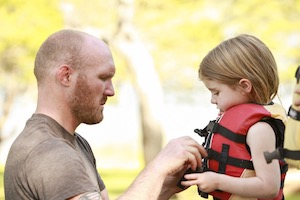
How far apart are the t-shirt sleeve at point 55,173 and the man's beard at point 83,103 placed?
37cm

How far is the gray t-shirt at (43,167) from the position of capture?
334 centimetres

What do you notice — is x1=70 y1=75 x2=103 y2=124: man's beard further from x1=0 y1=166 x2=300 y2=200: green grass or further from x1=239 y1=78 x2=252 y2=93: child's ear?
x1=0 y1=166 x2=300 y2=200: green grass

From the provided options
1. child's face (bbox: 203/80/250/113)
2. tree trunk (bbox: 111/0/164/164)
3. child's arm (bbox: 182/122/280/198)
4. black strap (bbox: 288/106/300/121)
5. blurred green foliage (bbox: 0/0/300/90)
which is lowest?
child's arm (bbox: 182/122/280/198)

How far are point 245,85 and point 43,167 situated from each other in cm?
112

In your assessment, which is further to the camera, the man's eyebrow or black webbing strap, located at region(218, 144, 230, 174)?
black webbing strap, located at region(218, 144, 230, 174)

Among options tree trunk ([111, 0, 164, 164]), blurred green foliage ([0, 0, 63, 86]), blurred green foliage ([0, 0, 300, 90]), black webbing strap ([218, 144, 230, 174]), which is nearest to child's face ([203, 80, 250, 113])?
black webbing strap ([218, 144, 230, 174])

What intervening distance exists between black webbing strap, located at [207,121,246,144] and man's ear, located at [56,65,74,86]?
0.77 m

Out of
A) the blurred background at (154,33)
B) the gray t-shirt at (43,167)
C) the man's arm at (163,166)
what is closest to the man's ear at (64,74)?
the gray t-shirt at (43,167)

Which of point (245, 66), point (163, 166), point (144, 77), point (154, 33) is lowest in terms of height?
point (163, 166)

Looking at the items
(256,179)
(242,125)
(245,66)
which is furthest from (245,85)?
(256,179)

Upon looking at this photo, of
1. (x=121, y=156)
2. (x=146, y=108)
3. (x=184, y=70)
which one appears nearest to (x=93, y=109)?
(x=146, y=108)

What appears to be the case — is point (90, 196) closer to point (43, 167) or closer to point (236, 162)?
point (43, 167)

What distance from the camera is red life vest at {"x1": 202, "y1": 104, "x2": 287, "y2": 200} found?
3762 millimetres

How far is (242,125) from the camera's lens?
3.78 meters
